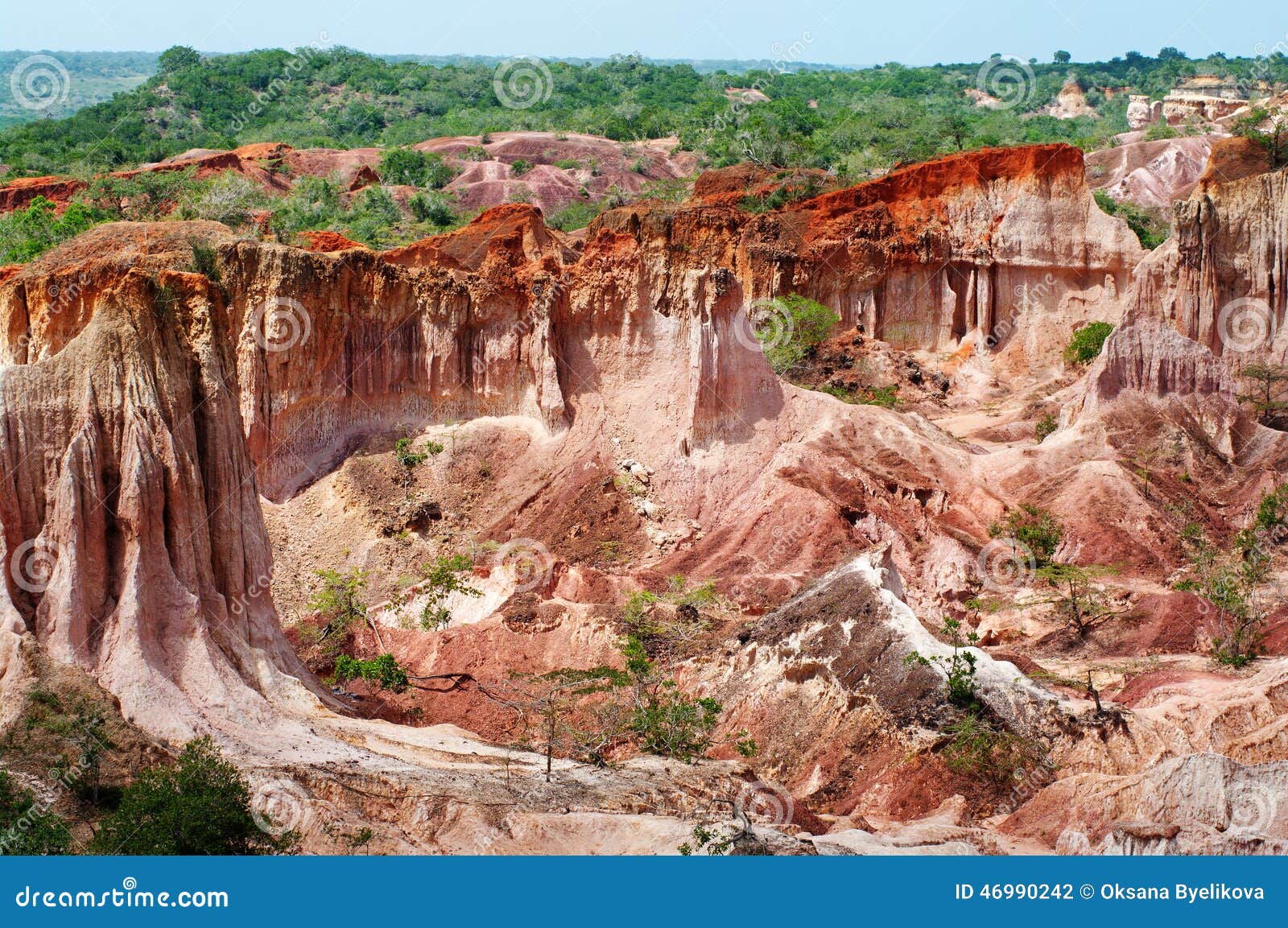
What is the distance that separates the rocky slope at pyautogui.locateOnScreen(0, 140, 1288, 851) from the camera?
1989 cm

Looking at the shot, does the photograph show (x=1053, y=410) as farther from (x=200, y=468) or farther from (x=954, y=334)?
(x=200, y=468)

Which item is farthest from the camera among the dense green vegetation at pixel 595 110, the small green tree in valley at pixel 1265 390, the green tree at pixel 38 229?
the dense green vegetation at pixel 595 110

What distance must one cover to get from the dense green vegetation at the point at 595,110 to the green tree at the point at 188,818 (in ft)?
150

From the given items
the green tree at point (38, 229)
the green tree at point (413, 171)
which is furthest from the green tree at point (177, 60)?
the green tree at point (38, 229)

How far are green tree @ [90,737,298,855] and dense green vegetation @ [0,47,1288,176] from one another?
A: 45.8m

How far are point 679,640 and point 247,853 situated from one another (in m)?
12.1

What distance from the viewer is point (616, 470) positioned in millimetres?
34094

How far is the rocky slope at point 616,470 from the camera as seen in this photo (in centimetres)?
1989

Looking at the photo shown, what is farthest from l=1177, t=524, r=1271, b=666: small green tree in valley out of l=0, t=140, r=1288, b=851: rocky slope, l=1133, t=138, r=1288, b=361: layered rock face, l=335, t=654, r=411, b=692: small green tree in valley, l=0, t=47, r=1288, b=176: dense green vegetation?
l=0, t=47, r=1288, b=176: dense green vegetation

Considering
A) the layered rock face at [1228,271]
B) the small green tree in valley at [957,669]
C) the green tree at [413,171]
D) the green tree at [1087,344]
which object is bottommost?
the small green tree in valley at [957,669]

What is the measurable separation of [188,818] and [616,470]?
1913cm

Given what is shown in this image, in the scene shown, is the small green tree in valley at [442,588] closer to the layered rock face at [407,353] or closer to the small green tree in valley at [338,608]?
the small green tree in valley at [338,608]

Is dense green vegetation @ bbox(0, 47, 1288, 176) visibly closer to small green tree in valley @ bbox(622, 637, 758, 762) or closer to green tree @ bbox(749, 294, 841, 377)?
green tree @ bbox(749, 294, 841, 377)

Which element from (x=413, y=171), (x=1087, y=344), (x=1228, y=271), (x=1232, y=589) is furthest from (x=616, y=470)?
(x=413, y=171)
